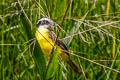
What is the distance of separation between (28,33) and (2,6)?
962mm

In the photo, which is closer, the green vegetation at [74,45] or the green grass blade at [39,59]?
the green grass blade at [39,59]

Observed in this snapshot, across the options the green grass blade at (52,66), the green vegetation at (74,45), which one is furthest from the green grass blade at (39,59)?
the green vegetation at (74,45)

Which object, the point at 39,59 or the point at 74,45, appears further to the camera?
the point at 74,45

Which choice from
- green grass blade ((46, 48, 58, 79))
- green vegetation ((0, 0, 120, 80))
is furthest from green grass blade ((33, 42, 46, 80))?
green vegetation ((0, 0, 120, 80))

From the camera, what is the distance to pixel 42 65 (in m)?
0.64

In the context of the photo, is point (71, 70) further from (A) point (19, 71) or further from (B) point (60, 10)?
(B) point (60, 10)

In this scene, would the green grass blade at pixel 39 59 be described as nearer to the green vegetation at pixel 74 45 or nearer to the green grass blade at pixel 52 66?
the green grass blade at pixel 52 66

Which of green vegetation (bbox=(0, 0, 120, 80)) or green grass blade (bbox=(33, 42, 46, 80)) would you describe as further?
green vegetation (bbox=(0, 0, 120, 80))

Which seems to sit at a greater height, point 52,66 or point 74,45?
point 52,66

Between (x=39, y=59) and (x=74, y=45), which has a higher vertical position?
Result: (x=39, y=59)

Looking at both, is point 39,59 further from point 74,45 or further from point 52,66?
point 74,45

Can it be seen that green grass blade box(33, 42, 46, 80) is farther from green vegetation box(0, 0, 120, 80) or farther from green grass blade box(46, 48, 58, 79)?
green vegetation box(0, 0, 120, 80)

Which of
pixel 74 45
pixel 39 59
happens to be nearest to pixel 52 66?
pixel 39 59

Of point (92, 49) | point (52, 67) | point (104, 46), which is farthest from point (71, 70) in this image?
point (52, 67)
